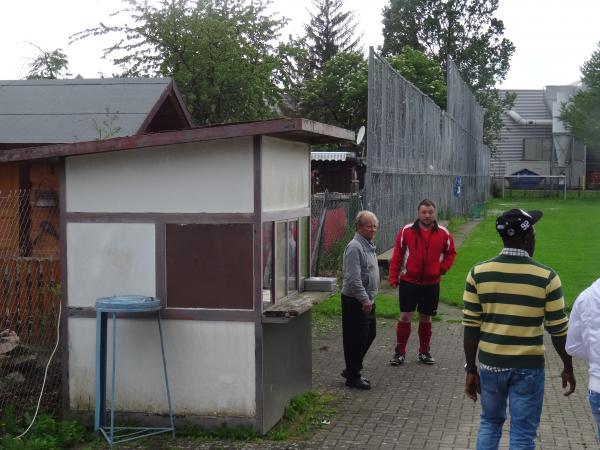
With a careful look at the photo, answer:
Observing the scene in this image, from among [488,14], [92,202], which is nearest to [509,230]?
[92,202]

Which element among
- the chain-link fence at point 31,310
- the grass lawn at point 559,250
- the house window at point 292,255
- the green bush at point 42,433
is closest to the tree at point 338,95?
the grass lawn at point 559,250

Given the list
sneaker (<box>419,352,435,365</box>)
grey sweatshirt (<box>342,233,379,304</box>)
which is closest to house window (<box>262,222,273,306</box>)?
grey sweatshirt (<box>342,233,379,304</box>)

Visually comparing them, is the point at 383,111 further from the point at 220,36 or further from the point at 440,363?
the point at 440,363

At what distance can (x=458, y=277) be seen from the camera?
57.0 ft

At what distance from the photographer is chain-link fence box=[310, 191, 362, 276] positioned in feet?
48.0

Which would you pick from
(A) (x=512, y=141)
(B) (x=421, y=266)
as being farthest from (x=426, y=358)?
(A) (x=512, y=141)

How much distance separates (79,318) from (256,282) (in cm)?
150

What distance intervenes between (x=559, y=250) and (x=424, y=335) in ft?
46.9

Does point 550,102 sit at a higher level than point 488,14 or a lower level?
lower

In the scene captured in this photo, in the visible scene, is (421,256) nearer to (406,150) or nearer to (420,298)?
(420,298)

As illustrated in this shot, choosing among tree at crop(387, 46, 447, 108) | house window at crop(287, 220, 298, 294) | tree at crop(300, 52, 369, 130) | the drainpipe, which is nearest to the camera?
house window at crop(287, 220, 298, 294)

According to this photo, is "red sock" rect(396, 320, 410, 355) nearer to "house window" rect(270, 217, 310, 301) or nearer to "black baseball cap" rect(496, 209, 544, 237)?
"house window" rect(270, 217, 310, 301)

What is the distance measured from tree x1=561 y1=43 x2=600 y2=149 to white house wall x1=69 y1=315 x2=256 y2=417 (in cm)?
5979

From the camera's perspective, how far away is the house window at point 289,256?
7223 millimetres
